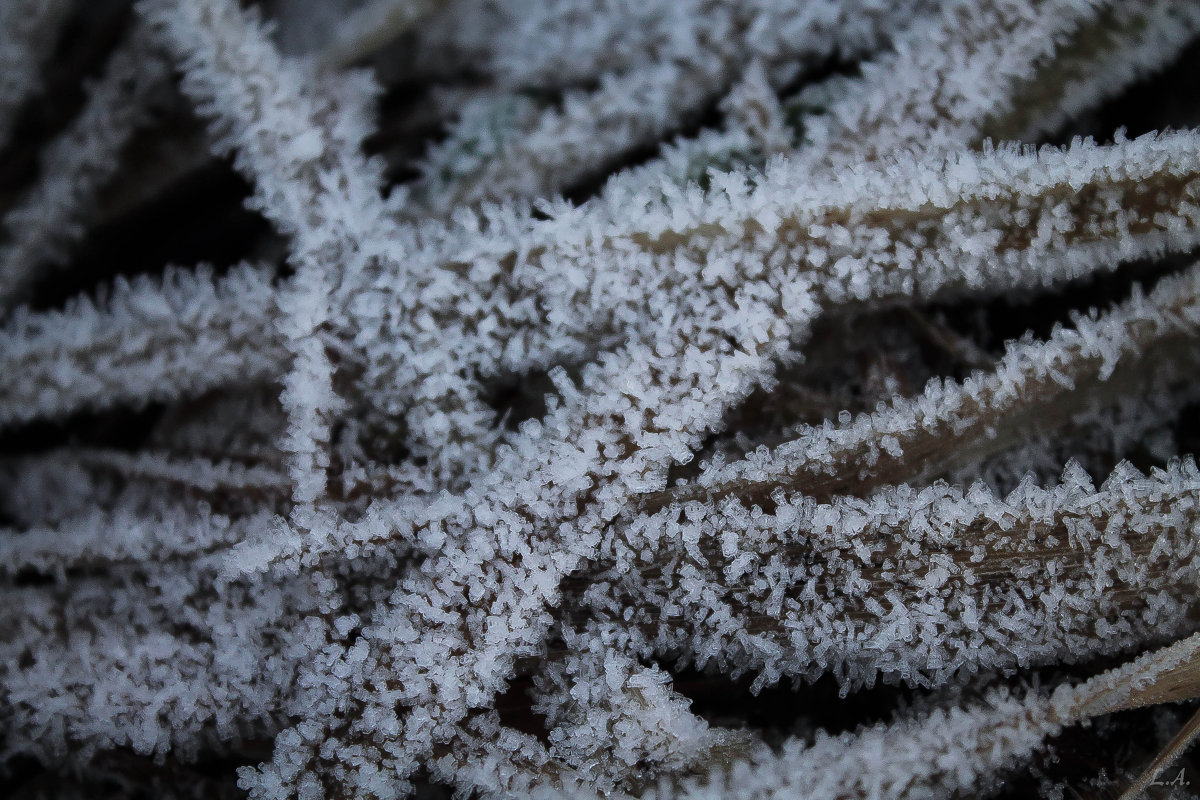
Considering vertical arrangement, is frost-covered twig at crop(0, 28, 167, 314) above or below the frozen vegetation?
above

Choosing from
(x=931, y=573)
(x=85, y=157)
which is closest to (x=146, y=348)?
(x=85, y=157)

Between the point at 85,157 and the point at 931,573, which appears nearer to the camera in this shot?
the point at 931,573

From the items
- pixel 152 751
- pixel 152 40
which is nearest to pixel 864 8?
pixel 152 40

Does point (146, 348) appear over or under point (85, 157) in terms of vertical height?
under

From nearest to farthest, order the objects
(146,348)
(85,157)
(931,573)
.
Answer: (931,573) < (146,348) < (85,157)

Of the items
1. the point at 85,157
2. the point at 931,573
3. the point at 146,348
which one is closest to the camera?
the point at 931,573
